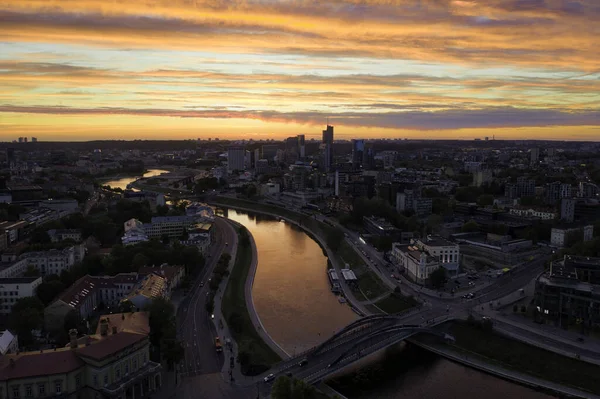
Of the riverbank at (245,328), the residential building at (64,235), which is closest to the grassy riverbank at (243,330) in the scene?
the riverbank at (245,328)

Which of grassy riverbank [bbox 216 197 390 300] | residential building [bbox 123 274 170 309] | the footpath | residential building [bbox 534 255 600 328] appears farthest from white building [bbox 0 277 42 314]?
residential building [bbox 534 255 600 328]

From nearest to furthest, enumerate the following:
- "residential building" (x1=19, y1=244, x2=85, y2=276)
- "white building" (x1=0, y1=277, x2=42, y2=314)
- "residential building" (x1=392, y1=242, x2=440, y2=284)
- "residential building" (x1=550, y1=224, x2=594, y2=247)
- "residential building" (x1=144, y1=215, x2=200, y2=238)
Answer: "white building" (x1=0, y1=277, x2=42, y2=314)
"residential building" (x1=392, y1=242, x2=440, y2=284)
"residential building" (x1=19, y1=244, x2=85, y2=276)
"residential building" (x1=550, y1=224, x2=594, y2=247)
"residential building" (x1=144, y1=215, x2=200, y2=238)

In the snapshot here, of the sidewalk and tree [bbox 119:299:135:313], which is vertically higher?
tree [bbox 119:299:135:313]

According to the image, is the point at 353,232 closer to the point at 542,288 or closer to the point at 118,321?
the point at 542,288

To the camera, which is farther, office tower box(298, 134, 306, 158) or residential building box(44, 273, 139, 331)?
office tower box(298, 134, 306, 158)

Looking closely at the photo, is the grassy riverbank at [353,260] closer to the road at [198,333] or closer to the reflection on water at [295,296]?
the reflection on water at [295,296]

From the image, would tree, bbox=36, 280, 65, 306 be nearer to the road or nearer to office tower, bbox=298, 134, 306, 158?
the road

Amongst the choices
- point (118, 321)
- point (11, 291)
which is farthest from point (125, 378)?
point (11, 291)
